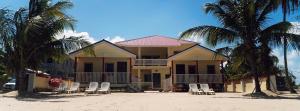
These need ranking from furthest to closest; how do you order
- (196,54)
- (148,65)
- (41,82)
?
(148,65) → (196,54) → (41,82)

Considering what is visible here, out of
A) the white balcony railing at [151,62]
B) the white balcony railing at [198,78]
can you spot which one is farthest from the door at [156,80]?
the white balcony railing at [198,78]

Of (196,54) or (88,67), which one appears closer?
(196,54)

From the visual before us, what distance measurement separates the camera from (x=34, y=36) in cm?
2080

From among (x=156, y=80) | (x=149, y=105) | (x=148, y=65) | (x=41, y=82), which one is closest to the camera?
(x=149, y=105)

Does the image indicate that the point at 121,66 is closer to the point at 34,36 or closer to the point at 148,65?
the point at 148,65

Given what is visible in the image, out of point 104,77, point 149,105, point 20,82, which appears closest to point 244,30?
point 149,105

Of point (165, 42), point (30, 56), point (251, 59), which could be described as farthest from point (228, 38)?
point (165, 42)

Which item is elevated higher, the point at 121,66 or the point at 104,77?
the point at 121,66

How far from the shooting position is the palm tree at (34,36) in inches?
782

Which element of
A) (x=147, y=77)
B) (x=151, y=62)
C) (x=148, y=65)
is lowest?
(x=147, y=77)

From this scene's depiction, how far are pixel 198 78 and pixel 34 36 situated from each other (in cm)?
1571

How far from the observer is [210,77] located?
106ft

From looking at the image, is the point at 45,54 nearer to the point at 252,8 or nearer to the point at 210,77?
the point at 252,8

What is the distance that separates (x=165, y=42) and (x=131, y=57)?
7601 millimetres
